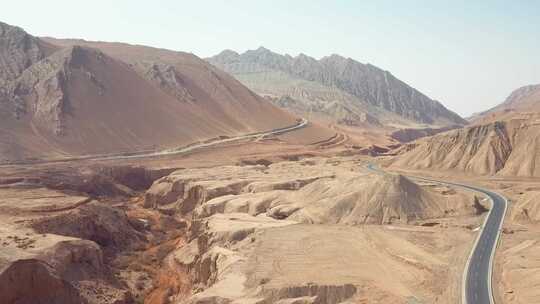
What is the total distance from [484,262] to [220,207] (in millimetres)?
29529

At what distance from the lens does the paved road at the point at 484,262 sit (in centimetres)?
3673

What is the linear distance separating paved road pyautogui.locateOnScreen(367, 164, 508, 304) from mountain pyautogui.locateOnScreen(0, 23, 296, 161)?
7130cm

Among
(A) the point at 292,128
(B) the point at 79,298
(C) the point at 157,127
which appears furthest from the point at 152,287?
(A) the point at 292,128

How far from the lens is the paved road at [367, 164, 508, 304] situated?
36.7 m

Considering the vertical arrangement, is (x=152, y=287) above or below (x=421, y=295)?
below

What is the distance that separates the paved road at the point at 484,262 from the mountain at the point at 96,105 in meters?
71.3

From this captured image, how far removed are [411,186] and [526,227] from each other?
1240 cm

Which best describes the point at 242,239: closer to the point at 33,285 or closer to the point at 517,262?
the point at 33,285

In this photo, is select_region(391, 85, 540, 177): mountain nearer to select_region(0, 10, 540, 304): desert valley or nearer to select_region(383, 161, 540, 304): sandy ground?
select_region(0, 10, 540, 304): desert valley

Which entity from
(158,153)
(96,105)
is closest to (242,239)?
(158,153)

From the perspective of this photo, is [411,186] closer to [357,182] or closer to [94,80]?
[357,182]

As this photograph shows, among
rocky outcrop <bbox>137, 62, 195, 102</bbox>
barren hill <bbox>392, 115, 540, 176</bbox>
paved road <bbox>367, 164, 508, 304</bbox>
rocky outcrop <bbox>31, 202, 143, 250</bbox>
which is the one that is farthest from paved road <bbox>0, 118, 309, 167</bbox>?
paved road <bbox>367, 164, 508, 304</bbox>

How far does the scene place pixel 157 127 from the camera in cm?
12256

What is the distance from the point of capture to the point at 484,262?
143 ft
